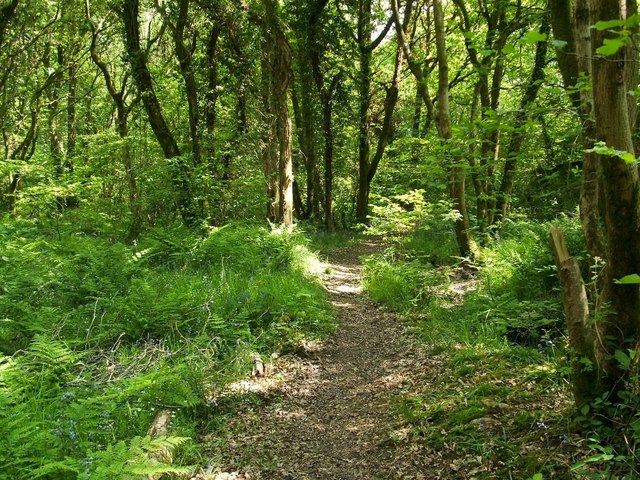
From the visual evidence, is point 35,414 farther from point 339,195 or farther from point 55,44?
point 339,195

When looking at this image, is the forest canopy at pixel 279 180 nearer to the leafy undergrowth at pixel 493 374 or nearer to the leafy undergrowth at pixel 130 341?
the leafy undergrowth at pixel 130 341

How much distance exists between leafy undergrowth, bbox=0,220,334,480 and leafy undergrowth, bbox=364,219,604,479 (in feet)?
5.59

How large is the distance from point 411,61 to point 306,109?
23.0ft

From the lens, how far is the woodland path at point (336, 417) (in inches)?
144

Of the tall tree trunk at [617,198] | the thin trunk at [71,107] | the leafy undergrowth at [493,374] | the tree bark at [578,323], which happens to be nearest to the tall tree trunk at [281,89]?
the leafy undergrowth at [493,374]

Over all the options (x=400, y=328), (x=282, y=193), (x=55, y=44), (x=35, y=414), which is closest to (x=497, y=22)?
(x=282, y=193)

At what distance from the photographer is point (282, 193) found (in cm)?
1161

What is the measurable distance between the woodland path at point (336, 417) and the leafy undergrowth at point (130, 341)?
13.6 inches

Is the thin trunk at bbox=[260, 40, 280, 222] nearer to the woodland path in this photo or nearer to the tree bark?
the woodland path

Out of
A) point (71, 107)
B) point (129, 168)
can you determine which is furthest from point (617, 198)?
point (71, 107)

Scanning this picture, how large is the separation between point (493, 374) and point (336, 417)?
1.61 m

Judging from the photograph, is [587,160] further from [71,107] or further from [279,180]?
[71,107]

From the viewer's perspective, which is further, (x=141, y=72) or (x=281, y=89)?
(x=141, y=72)

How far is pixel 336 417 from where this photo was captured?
178 inches
